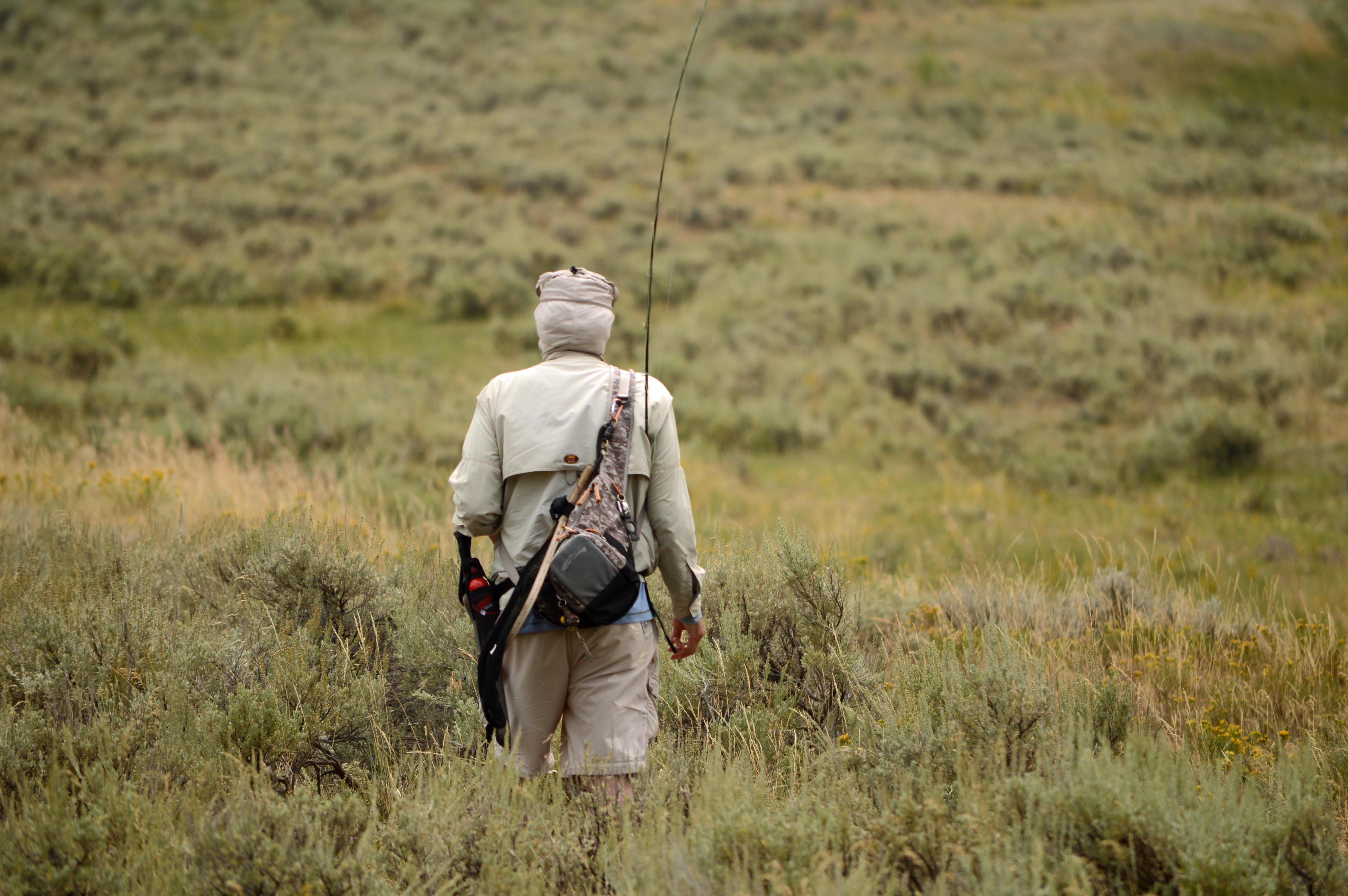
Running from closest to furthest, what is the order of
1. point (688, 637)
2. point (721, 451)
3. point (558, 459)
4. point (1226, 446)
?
point (558, 459) < point (688, 637) < point (1226, 446) < point (721, 451)

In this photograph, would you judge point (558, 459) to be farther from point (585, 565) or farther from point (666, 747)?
point (666, 747)

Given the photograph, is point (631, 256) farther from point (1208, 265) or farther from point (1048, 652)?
point (1048, 652)

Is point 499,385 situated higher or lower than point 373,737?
higher

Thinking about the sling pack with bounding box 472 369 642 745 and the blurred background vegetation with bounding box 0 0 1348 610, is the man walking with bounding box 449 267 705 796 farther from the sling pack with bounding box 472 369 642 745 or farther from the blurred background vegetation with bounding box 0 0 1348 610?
the blurred background vegetation with bounding box 0 0 1348 610

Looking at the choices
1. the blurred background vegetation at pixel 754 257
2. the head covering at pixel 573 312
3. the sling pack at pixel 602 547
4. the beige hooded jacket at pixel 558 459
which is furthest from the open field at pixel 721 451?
the head covering at pixel 573 312

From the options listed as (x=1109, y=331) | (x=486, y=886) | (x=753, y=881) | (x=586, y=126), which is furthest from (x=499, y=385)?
(x=586, y=126)

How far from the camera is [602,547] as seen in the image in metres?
3.08

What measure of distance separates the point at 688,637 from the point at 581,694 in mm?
483

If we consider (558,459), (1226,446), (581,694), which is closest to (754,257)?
(1226,446)

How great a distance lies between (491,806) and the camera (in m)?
3.02

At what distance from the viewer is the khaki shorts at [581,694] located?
10.7 feet

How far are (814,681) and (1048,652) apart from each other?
4.52 feet

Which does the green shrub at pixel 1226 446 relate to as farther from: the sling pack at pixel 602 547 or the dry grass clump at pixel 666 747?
the sling pack at pixel 602 547

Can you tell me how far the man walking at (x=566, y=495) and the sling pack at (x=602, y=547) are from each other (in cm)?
5
